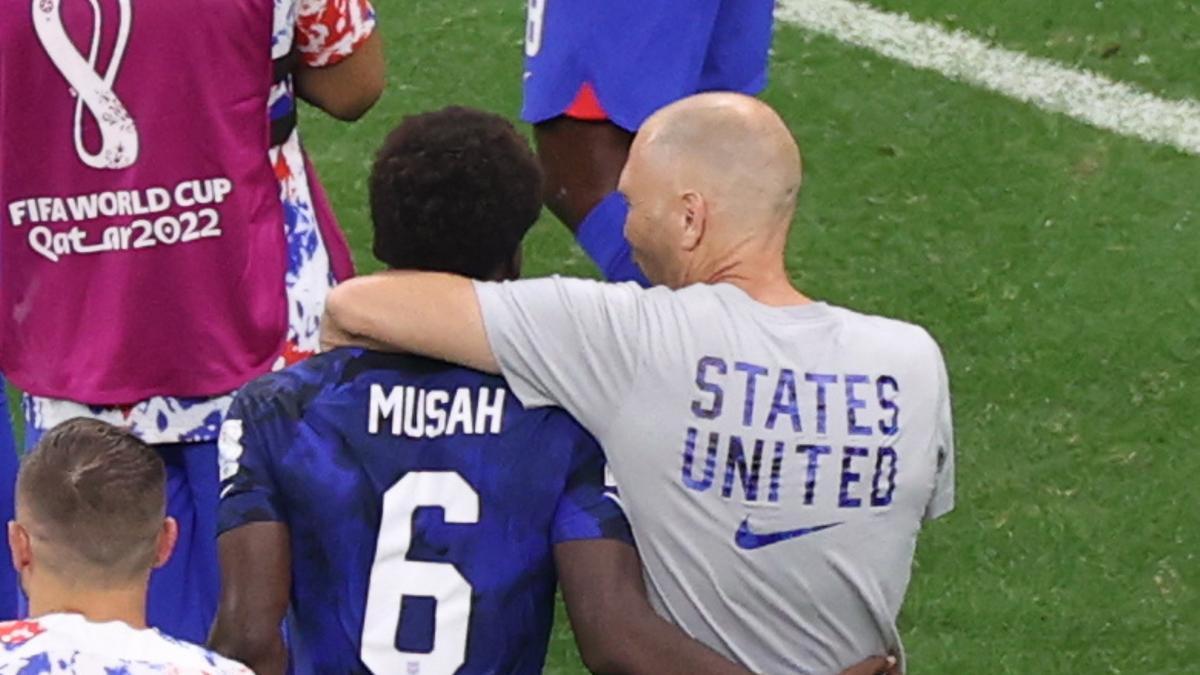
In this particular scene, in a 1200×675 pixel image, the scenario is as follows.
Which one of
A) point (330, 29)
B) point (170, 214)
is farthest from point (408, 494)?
point (330, 29)

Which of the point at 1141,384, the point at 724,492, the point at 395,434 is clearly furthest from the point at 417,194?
the point at 1141,384

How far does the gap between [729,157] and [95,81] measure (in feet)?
3.35

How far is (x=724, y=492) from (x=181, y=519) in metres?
1.19

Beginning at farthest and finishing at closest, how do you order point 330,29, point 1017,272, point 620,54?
1. point 1017,272
2. point 620,54
3. point 330,29

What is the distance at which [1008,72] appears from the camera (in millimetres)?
7340

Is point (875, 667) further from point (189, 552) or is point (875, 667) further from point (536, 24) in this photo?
point (536, 24)

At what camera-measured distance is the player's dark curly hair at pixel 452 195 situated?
3.11m

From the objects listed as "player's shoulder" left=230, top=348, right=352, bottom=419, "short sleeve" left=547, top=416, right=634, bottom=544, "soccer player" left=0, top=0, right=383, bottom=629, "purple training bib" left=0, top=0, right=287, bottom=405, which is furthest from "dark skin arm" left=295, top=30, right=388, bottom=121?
"short sleeve" left=547, top=416, right=634, bottom=544

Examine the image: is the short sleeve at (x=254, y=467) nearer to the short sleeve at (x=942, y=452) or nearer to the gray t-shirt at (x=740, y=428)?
the gray t-shirt at (x=740, y=428)

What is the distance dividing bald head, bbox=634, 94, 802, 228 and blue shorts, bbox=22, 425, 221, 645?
113cm

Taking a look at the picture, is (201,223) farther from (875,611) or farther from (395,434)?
(875,611)

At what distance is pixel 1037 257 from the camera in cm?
650

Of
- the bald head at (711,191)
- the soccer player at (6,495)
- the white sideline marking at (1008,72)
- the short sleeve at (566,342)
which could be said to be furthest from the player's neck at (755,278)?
the white sideline marking at (1008,72)

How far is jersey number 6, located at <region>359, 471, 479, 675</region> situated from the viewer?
313cm
